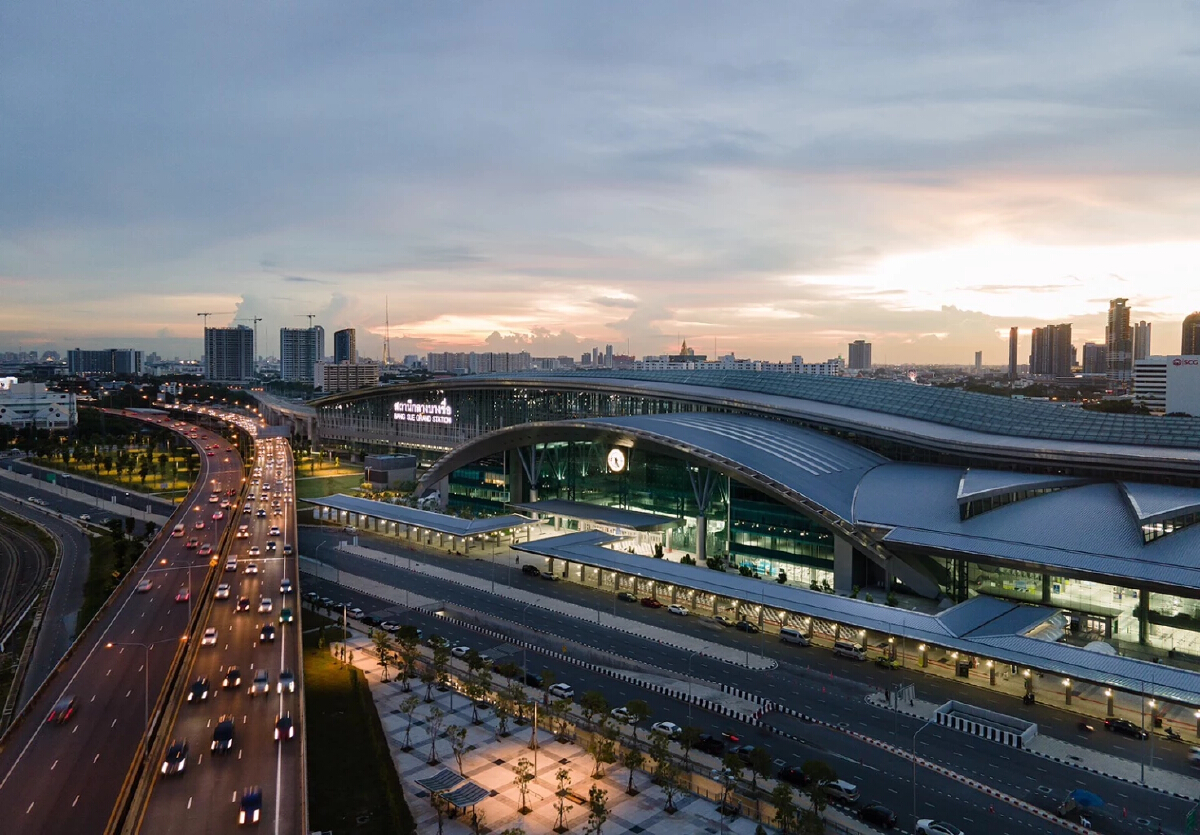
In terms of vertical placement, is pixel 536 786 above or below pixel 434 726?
below

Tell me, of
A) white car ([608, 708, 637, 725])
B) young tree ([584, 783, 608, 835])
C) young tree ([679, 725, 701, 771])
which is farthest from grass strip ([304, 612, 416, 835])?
young tree ([679, 725, 701, 771])

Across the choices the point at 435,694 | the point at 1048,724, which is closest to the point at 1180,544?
the point at 1048,724

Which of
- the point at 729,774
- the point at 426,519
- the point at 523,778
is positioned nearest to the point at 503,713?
the point at 523,778

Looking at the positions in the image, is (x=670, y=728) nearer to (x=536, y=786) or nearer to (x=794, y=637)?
(x=536, y=786)

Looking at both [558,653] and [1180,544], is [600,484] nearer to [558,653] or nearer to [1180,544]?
[558,653]

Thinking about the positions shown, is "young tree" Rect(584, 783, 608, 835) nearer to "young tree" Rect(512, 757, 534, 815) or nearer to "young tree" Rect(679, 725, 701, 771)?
"young tree" Rect(512, 757, 534, 815)

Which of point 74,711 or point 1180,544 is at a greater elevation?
point 1180,544
